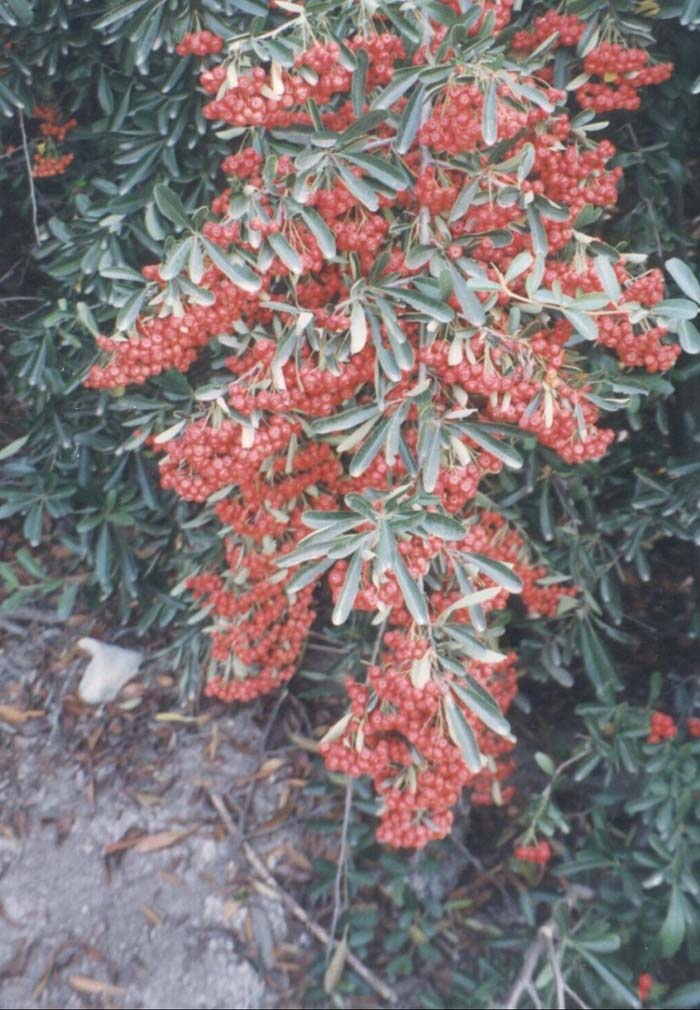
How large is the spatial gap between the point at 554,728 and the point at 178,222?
202 cm

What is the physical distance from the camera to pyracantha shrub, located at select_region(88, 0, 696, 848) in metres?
1.60

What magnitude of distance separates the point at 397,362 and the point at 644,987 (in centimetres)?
164

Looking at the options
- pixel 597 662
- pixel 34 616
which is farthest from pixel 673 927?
pixel 34 616

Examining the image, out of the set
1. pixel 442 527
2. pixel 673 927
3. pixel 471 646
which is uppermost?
pixel 442 527

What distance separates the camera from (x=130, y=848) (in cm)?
270

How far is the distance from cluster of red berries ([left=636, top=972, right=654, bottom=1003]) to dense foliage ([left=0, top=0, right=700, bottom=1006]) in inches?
1.3

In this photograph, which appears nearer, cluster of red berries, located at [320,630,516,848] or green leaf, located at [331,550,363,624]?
green leaf, located at [331,550,363,624]

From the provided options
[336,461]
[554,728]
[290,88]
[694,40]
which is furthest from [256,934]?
[694,40]

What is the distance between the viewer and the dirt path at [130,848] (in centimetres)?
252

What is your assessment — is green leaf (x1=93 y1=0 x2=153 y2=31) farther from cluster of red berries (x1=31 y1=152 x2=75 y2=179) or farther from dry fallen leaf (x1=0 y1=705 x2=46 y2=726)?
dry fallen leaf (x1=0 y1=705 x2=46 y2=726)

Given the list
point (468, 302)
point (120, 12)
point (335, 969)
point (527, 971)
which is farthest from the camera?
point (335, 969)

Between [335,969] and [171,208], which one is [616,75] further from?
[335,969]

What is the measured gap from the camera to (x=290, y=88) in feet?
5.30

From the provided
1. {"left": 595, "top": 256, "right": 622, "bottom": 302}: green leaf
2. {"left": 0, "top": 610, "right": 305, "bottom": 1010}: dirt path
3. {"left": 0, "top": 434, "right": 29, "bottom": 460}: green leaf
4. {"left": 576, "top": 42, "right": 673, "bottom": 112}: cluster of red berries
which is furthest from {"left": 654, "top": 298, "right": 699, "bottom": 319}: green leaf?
{"left": 0, "top": 610, "right": 305, "bottom": 1010}: dirt path
